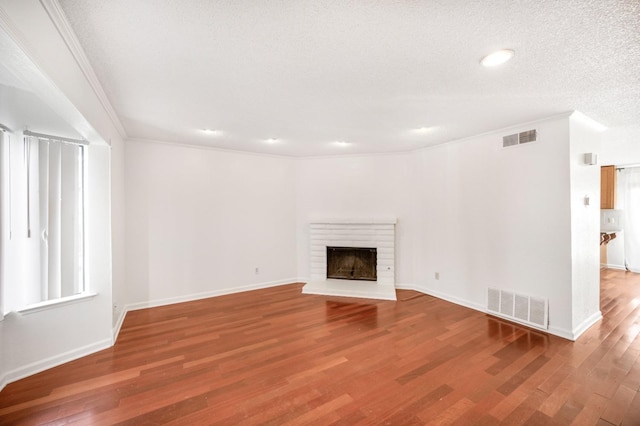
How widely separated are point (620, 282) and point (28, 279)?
8.99m

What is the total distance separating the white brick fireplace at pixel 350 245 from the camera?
15.0 ft

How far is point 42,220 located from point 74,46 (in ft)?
5.90

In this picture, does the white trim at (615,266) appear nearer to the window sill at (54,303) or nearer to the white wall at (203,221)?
the white wall at (203,221)

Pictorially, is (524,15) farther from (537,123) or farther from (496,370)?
(496,370)

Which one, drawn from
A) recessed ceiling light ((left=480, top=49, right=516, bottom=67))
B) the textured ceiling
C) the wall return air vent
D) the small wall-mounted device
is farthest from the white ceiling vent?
the wall return air vent

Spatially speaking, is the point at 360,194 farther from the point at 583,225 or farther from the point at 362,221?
the point at 583,225

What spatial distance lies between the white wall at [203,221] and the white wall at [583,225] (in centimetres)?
404

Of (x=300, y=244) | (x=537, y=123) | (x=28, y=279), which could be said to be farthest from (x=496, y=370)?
(x=28, y=279)

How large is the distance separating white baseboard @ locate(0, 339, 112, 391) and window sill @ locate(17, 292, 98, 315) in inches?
18.2

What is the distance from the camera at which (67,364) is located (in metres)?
2.39

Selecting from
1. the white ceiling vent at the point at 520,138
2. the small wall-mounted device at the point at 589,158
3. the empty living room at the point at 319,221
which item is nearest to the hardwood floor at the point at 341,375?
the empty living room at the point at 319,221

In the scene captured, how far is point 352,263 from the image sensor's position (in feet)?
16.6

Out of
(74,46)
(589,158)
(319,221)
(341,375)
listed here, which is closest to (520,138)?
(589,158)

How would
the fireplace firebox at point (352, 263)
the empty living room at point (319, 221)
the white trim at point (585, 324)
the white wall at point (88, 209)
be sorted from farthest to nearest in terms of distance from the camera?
the fireplace firebox at point (352, 263) < the white trim at point (585, 324) < the empty living room at point (319, 221) < the white wall at point (88, 209)
